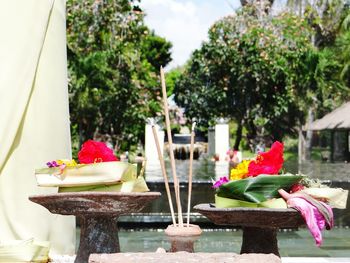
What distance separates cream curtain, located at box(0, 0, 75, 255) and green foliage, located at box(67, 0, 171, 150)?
44.6 feet

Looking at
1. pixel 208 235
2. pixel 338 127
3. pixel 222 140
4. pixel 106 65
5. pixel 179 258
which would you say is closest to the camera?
pixel 179 258

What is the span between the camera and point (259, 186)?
365cm

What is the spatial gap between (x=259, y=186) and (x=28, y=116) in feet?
5.35

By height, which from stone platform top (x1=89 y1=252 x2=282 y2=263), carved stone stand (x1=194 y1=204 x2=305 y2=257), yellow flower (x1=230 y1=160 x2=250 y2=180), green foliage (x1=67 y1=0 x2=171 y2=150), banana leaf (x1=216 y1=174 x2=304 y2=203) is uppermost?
green foliage (x1=67 y1=0 x2=171 y2=150)

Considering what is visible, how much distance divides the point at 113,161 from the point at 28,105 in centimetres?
90

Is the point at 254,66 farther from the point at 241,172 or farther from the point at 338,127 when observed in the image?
the point at 241,172

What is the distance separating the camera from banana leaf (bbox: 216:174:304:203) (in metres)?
3.64

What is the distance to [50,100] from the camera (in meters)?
4.63

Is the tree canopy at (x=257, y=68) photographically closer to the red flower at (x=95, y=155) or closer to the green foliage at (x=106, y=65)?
the green foliage at (x=106, y=65)

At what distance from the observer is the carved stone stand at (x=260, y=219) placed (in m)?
3.54

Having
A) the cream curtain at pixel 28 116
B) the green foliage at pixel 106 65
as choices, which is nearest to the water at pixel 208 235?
the cream curtain at pixel 28 116

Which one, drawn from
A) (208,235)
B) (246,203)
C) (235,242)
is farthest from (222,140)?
(246,203)

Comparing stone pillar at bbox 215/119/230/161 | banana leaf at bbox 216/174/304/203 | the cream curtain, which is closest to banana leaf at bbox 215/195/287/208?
banana leaf at bbox 216/174/304/203

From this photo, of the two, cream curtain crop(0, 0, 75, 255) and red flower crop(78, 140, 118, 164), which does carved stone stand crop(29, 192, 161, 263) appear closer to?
red flower crop(78, 140, 118, 164)
